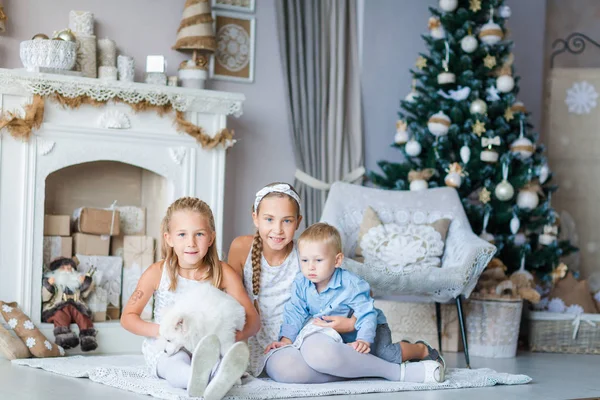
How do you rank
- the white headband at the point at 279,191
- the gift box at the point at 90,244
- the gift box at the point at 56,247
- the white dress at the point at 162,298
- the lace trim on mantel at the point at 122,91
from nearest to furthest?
1. the white dress at the point at 162,298
2. the white headband at the point at 279,191
3. the lace trim on mantel at the point at 122,91
4. the gift box at the point at 56,247
5. the gift box at the point at 90,244

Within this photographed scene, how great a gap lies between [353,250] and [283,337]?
4.11ft

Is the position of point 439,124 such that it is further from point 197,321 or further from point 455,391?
point 197,321

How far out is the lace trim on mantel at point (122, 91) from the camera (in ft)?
14.2

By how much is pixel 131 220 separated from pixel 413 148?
5.45 ft

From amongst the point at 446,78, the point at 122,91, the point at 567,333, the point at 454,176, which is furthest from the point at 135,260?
the point at 567,333

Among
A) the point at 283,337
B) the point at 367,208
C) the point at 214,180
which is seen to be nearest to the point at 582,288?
the point at 367,208

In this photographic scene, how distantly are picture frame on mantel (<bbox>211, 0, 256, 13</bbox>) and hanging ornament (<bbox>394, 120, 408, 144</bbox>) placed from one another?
110 centimetres

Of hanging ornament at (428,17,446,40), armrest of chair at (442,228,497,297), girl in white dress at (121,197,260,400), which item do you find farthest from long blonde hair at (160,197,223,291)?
hanging ornament at (428,17,446,40)

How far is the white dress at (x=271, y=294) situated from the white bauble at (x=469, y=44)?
223cm

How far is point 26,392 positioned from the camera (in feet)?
9.85

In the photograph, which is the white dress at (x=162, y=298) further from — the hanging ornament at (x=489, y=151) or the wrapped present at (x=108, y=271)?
the hanging ornament at (x=489, y=151)

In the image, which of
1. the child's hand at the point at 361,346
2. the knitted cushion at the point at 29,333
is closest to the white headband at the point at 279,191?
the child's hand at the point at 361,346

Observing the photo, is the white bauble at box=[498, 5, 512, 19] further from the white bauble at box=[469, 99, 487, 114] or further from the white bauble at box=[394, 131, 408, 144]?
the white bauble at box=[394, 131, 408, 144]

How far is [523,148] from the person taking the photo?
5121 mm
